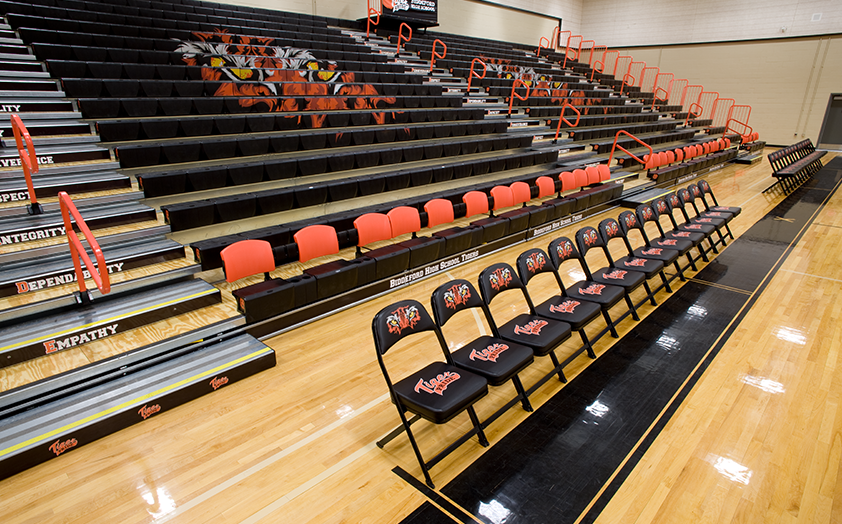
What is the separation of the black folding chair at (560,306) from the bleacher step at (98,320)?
2.13 m

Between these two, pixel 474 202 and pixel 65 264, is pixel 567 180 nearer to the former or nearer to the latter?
pixel 474 202

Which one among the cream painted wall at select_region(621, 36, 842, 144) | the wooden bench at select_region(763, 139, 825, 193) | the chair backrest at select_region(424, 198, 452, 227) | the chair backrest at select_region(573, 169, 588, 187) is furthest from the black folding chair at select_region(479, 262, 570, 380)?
the cream painted wall at select_region(621, 36, 842, 144)

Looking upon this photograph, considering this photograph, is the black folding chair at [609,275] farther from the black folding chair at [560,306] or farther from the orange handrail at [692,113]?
the orange handrail at [692,113]

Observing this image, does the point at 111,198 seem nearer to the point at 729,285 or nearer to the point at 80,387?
the point at 80,387

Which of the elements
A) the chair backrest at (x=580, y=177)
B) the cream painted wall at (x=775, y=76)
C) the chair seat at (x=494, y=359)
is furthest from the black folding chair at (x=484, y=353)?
the cream painted wall at (x=775, y=76)

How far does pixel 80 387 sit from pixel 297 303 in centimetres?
130

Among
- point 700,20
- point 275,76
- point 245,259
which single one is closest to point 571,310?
point 245,259

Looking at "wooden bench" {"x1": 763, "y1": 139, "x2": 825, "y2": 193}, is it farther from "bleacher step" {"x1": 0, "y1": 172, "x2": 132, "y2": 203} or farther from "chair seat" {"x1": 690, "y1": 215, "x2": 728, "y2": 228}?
"bleacher step" {"x1": 0, "y1": 172, "x2": 132, "y2": 203}

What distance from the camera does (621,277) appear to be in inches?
128

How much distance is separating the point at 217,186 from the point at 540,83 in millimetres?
8833

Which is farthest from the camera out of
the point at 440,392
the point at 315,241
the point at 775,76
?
the point at 775,76

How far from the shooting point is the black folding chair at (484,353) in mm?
2162

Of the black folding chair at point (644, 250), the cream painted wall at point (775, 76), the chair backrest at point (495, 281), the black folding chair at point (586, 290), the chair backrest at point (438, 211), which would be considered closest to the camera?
the chair backrest at point (495, 281)

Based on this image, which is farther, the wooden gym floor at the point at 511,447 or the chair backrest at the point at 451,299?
the chair backrest at the point at 451,299
